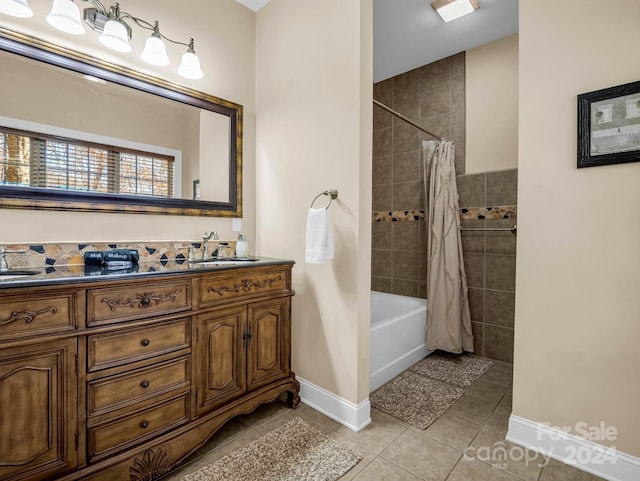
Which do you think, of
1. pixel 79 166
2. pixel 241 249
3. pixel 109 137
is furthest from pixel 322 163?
pixel 79 166

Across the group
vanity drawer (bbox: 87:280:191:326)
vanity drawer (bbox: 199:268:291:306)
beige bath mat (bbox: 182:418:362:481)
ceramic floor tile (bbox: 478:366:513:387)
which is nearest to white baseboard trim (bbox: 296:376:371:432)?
beige bath mat (bbox: 182:418:362:481)

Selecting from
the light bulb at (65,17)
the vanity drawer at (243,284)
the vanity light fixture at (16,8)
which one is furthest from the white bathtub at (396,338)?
the vanity light fixture at (16,8)

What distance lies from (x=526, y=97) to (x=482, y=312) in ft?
6.25

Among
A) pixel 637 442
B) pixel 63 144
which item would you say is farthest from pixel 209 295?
pixel 637 442

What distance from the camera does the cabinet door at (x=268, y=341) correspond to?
183 centimetres

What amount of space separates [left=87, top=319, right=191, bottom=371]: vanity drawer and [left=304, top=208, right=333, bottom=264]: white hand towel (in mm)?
732

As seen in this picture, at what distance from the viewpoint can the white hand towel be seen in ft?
5.90

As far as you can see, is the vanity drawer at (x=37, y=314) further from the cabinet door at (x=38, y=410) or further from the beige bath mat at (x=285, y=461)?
the beige bath mat at (x=285, y=461)

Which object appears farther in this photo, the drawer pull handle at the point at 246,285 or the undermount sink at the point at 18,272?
the drawer pull handle at the point at 246,285

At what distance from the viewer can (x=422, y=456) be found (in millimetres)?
1587

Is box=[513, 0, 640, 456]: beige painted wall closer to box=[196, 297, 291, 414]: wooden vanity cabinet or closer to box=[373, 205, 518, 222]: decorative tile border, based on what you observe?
box=[373, 205, 518, 222]: decorative tile border

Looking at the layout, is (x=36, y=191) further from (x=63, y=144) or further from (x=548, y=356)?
(x=548, y=356)

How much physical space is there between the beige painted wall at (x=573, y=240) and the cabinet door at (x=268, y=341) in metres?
1.31

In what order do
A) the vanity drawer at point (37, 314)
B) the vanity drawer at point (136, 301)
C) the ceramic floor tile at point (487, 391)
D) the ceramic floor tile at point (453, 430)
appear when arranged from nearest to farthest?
the vanity drawer at point (37, 314)
the vanity drawer at point (136, 301)
the ceramic floor tile at point (453, 430)
the ceramic floor tile at point (487, 391)
